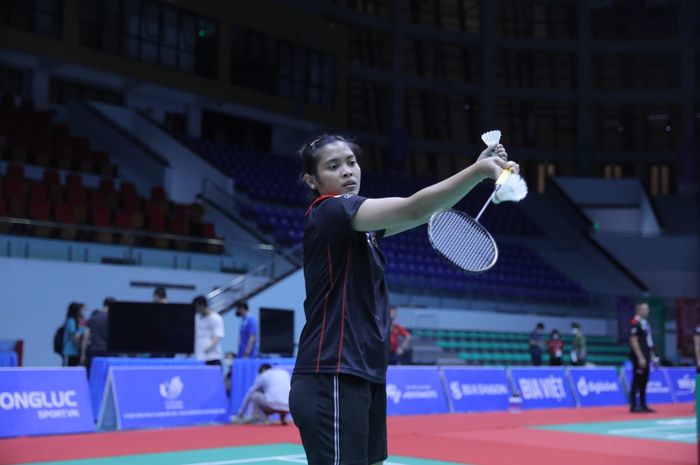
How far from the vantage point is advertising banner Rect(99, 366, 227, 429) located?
12250mm

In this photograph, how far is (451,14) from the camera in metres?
41.3

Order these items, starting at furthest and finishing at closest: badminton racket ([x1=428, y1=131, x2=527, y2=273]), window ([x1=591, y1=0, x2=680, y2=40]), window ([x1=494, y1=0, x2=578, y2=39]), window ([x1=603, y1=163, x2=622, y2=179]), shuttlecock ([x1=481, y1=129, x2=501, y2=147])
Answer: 1. window ([x1=603, y1=163, x2=622, y2=179])
2. window ([x1=494, y1=0, x2=578, y2=39])
3. window ([x1=591, y1=0, x2=680, y2=40])
4. badminton racket ([x1=428, y1=131, x2=527, y2=273])
5. shuttlecock ([x1=481, y1=129, x2=501, y2=147])

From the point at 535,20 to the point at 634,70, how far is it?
5.15 m

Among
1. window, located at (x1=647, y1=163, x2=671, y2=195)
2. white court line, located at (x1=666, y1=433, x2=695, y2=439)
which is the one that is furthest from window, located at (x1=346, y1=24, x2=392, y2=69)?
white court line, located at (x1=666, y1=433, x2=695, y2=439)

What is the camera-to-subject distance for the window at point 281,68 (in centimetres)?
2986

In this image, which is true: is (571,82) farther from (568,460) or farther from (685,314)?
(568,460)

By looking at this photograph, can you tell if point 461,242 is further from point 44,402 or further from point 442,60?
point 442,60

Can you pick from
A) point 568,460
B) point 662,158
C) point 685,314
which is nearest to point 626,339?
point 685,314

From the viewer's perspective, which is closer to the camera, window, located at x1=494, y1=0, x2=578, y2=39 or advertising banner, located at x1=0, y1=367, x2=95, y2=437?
advertising banner, located at x1=0, y1=367, x2=95, y2=437

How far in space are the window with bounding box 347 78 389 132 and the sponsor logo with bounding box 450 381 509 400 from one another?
72.3 ft

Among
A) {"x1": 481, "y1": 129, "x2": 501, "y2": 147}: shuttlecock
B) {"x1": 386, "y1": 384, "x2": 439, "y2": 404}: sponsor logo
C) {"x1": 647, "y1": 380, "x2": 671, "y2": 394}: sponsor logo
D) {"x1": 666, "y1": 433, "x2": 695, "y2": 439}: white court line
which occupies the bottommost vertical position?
{"x1": 666, "y1": 433, "x2": 695, "y2": 439}: white court line

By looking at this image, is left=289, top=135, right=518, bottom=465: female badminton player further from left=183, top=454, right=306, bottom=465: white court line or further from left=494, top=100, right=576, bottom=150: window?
left=494, top=100, right=576, bottom=150: window

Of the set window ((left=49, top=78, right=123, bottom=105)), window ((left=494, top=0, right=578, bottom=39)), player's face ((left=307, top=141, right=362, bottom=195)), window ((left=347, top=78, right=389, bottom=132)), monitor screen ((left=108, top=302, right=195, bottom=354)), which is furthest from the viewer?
window ((left=494, top=0, right=578, bottom=39))

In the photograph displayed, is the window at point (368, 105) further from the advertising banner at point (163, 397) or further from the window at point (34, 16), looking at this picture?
the advertising banner at point (163, 397)
